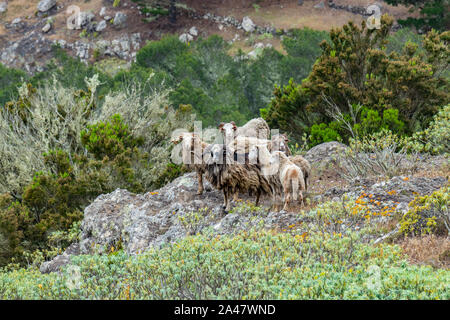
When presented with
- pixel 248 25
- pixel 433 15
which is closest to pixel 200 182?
pixel 433 15

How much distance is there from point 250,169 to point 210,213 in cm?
104

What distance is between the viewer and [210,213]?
979 cm

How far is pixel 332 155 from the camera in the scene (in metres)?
12.4

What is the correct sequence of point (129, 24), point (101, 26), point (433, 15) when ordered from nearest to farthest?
point (433, 15), point (129, 24), point (101, 26)

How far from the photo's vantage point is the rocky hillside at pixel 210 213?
337 inches

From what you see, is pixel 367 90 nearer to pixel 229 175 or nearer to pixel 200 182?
pixel 200 182

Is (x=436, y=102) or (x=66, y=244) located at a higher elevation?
(x=436, y=102)

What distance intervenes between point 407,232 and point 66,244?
823 cm

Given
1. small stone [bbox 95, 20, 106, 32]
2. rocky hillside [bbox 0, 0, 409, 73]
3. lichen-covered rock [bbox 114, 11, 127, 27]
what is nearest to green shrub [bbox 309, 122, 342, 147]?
rocky hillside [bbox 0, 0, 409, 73]

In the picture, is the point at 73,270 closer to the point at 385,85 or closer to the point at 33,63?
the point at 385,85

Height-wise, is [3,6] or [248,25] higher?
[248,25]

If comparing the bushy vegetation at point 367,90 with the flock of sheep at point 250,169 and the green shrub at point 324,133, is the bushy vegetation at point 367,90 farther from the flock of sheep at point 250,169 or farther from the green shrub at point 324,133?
the flock of sheep at point 250,169
